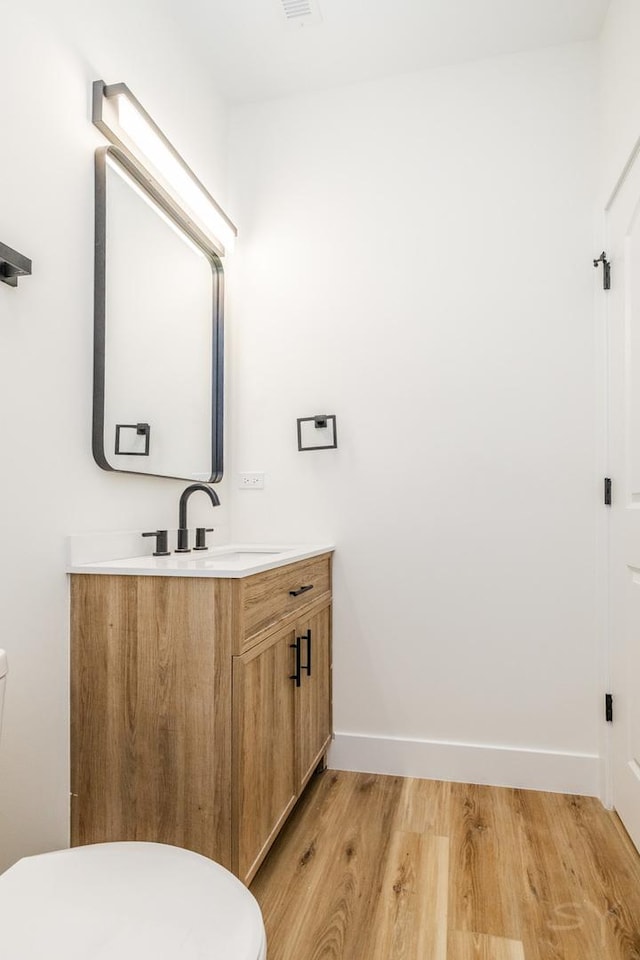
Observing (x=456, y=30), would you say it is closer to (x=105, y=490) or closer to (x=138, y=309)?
(x=138, y=309)

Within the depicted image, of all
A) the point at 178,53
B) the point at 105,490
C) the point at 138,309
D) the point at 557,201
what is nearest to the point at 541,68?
the point at 557,201

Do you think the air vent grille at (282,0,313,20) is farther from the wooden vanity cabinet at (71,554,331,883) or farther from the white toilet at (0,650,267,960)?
the white toilet at (0,650,267,960)

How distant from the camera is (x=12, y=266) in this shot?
1.27 meters

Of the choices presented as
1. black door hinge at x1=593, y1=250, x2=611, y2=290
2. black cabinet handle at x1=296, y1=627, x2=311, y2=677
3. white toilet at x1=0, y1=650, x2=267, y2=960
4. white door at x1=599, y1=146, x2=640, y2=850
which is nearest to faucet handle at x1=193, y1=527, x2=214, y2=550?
black cabinet handle at x1=296, y1=627, x2=311, y2=677

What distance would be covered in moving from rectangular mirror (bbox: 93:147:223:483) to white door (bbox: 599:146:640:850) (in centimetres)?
143

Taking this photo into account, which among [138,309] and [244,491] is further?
[244,491]

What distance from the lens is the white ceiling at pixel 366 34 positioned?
6.65ft

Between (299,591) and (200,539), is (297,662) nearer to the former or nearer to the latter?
(299,591)

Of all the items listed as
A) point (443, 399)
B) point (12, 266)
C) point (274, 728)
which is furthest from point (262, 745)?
point (443, 399)

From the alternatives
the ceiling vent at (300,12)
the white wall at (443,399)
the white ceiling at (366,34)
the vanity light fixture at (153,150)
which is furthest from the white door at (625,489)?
the vanity light fixture at (153,150)

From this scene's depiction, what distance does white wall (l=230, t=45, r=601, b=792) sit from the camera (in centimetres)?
212

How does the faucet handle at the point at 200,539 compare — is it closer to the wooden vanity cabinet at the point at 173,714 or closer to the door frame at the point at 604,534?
the wooden vanity cabinet at the point at 173,714

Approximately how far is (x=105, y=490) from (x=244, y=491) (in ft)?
2.72

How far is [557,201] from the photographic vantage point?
217 cm
